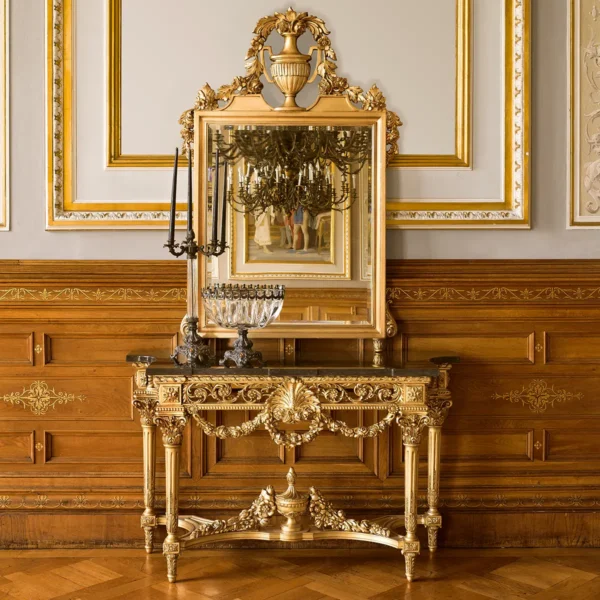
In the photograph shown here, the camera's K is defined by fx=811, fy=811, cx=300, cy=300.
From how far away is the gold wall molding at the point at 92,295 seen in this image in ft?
11.0

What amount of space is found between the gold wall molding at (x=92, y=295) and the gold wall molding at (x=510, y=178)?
961mm

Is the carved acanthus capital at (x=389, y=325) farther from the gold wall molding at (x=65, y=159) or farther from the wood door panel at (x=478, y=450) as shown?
the gold wall molding at (x=65, y=159)

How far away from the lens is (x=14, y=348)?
11.1ft

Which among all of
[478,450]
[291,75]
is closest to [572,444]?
[478,450]

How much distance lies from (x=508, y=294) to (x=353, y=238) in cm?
70

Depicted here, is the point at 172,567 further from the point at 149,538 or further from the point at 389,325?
the point at 389,325

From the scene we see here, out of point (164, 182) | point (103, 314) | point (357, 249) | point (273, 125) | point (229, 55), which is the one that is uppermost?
point (229, 55)

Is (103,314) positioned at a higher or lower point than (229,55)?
lower

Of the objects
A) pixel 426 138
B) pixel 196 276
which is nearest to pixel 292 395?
pixel 196 276

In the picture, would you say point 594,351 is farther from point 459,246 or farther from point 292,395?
point 292,395

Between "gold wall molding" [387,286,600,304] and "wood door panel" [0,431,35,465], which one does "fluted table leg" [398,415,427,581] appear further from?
"wood door panel" [0,431,35,465]

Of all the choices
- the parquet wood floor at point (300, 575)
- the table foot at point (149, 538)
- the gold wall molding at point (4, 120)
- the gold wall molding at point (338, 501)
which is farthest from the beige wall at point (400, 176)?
the parquet wood floor at point (300, 575)

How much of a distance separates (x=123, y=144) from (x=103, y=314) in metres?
0.70

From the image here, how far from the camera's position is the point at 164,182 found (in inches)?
131
